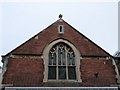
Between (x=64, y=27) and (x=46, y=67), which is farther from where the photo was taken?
(x=64, y=27)

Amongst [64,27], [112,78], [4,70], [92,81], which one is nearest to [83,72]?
[92,81]

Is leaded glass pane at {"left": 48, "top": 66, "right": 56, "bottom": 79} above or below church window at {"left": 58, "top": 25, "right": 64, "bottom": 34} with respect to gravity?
below

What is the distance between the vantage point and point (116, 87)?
1823 centimetres

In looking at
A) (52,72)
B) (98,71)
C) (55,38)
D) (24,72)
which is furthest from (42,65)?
(98,71)

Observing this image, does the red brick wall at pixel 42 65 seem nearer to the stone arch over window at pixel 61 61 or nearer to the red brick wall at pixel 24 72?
the red brick wall at pixel 24 72

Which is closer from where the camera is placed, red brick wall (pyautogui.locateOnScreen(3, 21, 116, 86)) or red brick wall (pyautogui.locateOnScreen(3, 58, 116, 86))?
red brick wall (pyautogui.locateOnScreen(3, 58, 116, 86))

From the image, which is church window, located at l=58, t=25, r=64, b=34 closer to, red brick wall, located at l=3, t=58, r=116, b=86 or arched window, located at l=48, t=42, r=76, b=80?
arched window, located at l=48, t=42, r=76, b=80

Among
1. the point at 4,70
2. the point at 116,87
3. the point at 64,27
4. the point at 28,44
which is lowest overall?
the point at 116,87

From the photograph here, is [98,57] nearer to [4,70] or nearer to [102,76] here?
[102,76]

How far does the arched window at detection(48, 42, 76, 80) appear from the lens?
18828mm

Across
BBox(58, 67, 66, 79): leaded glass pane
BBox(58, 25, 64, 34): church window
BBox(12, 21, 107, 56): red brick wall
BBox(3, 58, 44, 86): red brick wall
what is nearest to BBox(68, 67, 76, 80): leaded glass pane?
BBox(58, 67, 66, 79): leaded glass pane

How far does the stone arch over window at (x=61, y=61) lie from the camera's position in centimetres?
1873

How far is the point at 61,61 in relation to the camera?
19.2 metres

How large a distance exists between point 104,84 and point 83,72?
1675 millimetres
